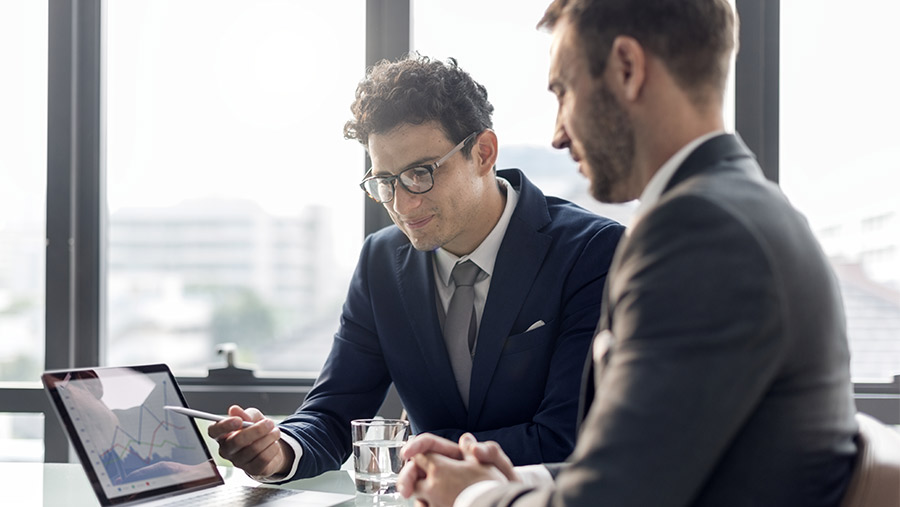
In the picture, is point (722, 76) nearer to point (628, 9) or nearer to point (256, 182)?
point (628, 9)

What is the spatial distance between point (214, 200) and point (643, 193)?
2.19 m

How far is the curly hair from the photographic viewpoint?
6.27ft

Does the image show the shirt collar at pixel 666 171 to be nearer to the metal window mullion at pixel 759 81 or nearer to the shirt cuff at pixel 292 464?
the shirt cuff at pixel 292 464

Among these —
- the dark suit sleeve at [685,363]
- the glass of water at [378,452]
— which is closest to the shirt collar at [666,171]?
the dark suit sleeve at [685,363]

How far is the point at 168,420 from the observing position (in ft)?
4.75

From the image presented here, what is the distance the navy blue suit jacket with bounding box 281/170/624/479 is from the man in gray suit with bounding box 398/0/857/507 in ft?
2.79

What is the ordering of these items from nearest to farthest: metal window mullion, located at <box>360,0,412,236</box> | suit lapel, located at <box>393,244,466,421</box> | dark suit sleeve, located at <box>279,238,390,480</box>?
dark suit sleeve, located at <box>279,238,390,480</box> < suit lapel, located at <box>393,244,466,421</box> < metal window mullion, located at <box>360,0,412,236</box>

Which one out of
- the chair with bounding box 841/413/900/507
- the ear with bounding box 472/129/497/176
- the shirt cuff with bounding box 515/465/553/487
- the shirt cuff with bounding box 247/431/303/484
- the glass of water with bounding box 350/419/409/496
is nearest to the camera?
the chair with bounding box 841/413/900/507

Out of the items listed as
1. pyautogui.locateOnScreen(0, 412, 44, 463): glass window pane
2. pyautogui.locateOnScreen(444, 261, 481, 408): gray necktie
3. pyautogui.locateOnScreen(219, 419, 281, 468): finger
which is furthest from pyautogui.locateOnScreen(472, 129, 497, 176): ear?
pyautogui.locateOnScreen(0, 412, 44, 463): glass window pane

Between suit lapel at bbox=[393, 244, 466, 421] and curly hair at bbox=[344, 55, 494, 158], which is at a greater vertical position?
curly hair at bbox=[344, 55, 494, 158]

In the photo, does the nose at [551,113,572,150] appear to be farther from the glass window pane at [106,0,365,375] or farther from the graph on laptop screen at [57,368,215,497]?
the glass window pane at [106,0,365,375]

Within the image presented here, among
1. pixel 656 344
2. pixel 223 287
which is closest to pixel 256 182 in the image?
pixel 223 287

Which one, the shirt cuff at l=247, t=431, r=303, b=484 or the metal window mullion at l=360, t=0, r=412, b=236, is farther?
the metal window mullion at l=360, t=0, r=412, b=236

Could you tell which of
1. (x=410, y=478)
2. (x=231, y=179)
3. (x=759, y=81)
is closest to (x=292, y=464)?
(x=410, y=478)
